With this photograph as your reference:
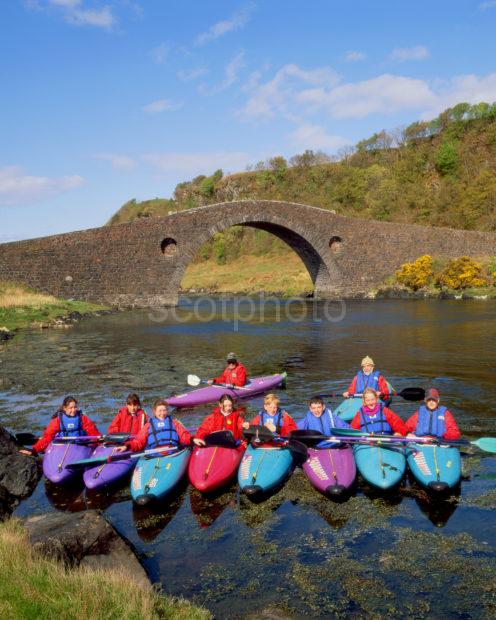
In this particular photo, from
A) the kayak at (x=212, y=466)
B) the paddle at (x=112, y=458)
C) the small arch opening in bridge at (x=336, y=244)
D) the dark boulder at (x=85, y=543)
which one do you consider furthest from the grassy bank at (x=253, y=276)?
the dark boulder at (x=85, y=543)

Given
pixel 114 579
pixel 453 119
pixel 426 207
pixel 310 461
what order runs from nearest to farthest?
pixel 114 579 → pixel 310 461 → pixel 426 207 → pixel 453 119

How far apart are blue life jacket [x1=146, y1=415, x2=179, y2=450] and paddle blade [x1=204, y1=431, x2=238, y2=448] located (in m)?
0.58

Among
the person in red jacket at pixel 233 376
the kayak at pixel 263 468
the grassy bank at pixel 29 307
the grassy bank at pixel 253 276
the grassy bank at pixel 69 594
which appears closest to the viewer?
the grassy bank at pixel 69 594

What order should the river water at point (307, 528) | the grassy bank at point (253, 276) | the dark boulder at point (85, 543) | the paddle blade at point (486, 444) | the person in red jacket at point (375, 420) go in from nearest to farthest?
1. the dark boulder at point (85, 543)
2. the river water at point (307, 528)
3. the paddle blade at point (486, 444)
4. the person in red jacket at point (375, 420)
5. the grassy bank at point (253, 276)

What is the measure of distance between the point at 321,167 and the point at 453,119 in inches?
769

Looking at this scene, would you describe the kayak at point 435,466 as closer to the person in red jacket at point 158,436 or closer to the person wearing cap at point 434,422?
the person wearing cap at point 434,422

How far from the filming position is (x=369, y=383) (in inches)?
512

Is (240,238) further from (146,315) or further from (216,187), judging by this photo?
(146,315)

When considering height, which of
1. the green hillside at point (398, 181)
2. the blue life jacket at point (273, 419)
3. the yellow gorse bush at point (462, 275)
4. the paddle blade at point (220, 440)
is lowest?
the paddle blade at point (220, 440)

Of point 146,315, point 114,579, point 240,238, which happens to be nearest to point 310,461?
point 114,579

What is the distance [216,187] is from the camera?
95.8 meters

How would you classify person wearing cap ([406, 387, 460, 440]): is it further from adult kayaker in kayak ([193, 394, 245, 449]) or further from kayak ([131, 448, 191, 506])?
kayak ([131, 448, 191, 506])

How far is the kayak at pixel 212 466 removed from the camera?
333 inches

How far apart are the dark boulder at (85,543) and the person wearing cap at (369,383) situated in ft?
25.8
